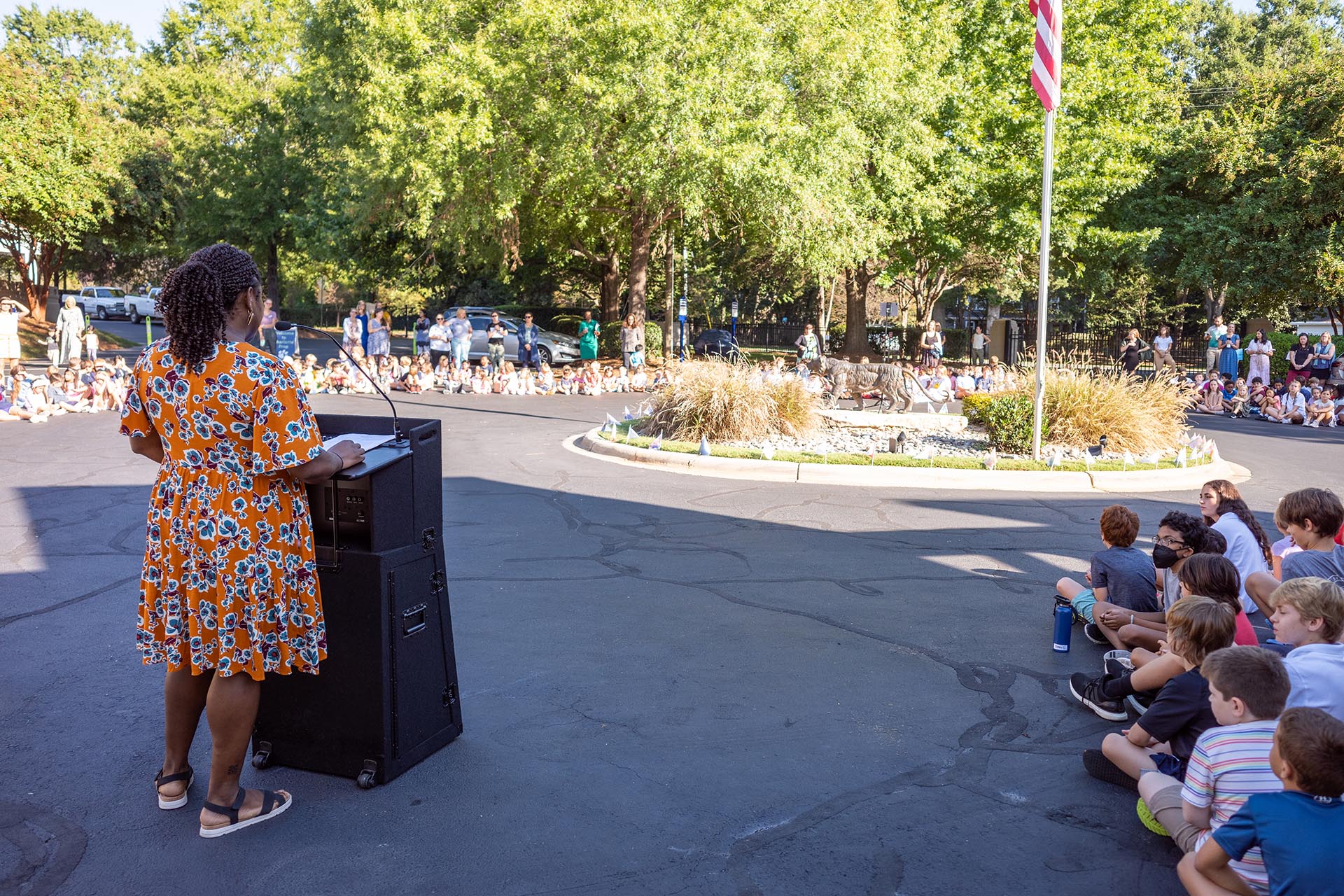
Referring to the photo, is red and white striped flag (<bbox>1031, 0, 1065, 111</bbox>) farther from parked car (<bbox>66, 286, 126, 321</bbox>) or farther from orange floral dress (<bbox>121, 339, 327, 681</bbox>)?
parked car (<bbox>66, 286, 126, 321</bbox>)

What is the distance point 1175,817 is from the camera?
3.67 m

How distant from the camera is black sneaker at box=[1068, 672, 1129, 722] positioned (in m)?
5.01

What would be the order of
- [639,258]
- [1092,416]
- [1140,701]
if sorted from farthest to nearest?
[639,258]
[1092,416]
[1140,701]

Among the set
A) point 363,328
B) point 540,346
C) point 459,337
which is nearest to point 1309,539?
point 459,337

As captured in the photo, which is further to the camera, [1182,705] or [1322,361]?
[1322,361]

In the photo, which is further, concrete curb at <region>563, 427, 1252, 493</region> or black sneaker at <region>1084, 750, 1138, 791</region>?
concrete curb at <region>563, 427, 1252, 493</region>

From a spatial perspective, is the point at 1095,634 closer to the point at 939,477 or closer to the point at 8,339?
the point at 939,477

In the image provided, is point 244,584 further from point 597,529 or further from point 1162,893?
point 597,529

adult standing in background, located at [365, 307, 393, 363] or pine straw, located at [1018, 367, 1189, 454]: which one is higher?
adult standing in background, located at [365, 307, 393, 363]

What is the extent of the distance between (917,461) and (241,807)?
33.8ft

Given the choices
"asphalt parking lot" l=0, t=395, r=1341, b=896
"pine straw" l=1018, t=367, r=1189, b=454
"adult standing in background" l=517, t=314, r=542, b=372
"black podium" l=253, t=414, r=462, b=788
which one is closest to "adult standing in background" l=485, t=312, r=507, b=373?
"adult standing in background" l=517, t=314, r=542, b=372

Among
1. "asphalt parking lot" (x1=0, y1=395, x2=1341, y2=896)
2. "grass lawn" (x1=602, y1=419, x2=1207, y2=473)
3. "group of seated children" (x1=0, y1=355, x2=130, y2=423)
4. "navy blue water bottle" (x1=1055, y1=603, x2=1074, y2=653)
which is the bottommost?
"asphalt parking lot" (x1=0, y1=395, x2=1341, y2=896)

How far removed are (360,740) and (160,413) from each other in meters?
1.48

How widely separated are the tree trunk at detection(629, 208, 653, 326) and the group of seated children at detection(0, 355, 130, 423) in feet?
44.4
